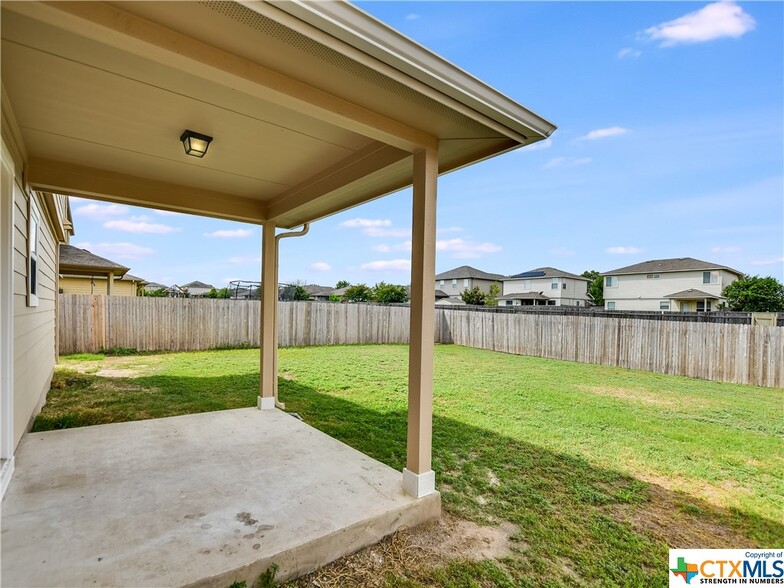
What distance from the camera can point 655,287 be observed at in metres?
24.4

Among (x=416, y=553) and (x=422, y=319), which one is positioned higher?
(x=422, y=319)

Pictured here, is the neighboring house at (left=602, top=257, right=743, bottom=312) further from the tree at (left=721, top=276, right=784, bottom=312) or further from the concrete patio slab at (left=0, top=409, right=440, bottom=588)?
the concrete patio slab at (left=0, top=409, right=440, bottom=588)

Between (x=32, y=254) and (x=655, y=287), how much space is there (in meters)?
29.2

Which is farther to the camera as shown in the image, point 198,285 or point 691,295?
point 198,285

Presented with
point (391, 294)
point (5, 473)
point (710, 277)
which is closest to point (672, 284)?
point (710, 277)

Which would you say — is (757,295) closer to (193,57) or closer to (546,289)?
(546,289)

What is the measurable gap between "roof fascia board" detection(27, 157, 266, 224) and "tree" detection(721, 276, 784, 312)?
84.5 feet

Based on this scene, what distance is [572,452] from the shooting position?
149 inches

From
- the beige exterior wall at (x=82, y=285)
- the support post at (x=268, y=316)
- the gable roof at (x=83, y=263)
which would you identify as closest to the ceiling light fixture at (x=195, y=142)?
the support post at (x=268, y=316)

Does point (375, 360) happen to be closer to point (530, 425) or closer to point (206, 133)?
point (530, 425)

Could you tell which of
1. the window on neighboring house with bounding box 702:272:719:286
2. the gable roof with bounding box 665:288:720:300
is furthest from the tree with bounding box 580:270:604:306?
the window on neighboring house with bounding box 702:272:719:286

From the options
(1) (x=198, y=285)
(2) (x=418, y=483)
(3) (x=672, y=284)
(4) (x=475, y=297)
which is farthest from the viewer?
(1) (x=198, y=285)

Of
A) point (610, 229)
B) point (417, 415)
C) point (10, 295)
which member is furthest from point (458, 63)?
point (610, 229)

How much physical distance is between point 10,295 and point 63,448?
57.5 inches
